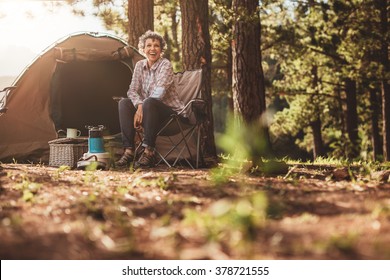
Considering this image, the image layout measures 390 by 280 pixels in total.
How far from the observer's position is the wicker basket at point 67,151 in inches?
211

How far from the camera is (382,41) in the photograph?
10.2 m

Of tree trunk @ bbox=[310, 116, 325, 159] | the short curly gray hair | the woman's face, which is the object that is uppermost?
the short curly gray hair

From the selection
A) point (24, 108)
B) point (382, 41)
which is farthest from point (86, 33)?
point (382, 41)

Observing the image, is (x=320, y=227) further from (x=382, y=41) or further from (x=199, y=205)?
(x=382, y=41)

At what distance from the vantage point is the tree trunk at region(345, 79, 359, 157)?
12.8m

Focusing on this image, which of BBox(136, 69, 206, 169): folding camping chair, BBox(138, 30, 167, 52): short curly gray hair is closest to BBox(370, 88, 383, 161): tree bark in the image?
BBox(136, 69, 206, 169): folding camping chair

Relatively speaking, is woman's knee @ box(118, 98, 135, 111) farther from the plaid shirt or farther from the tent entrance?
the tent entrance

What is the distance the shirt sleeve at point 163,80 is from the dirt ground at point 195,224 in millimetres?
2234

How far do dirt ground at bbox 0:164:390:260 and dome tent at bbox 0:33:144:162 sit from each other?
3.45 meters

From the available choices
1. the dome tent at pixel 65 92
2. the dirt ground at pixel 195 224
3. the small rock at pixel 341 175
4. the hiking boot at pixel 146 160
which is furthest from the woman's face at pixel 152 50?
the dirt ground at pixel 195 224

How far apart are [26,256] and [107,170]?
132 inches

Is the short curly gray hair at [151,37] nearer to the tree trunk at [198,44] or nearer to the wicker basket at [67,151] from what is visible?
the tree trunk at [198,44]

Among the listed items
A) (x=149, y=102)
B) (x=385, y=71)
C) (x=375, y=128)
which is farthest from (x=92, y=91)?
(x=375, y=128)

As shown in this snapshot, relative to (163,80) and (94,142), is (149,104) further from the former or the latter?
(94,142)
